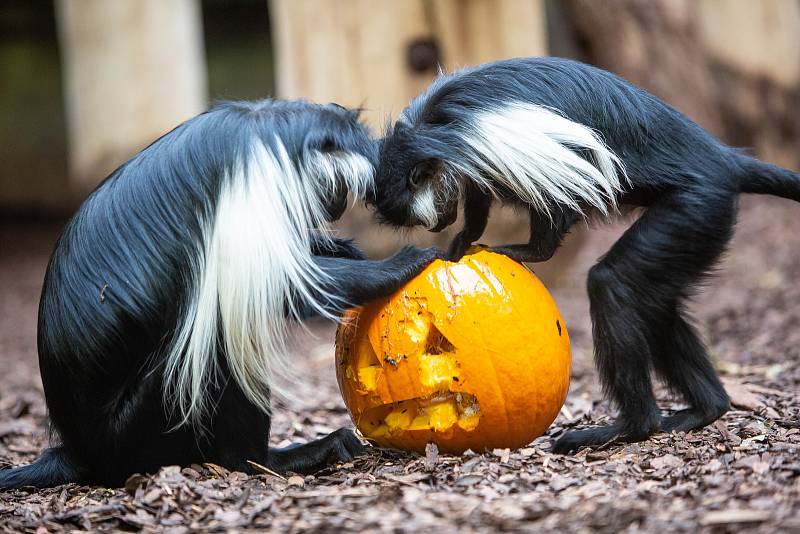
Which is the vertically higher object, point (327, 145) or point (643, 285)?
point (327, 145)

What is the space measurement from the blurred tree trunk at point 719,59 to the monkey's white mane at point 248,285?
532 cm

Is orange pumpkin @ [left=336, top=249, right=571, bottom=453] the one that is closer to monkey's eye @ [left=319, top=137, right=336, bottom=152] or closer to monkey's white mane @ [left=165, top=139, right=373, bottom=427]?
monkey's white mane @ [left=165, top=139, right=373, bottom=427]

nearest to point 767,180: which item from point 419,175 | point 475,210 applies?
point 475,210

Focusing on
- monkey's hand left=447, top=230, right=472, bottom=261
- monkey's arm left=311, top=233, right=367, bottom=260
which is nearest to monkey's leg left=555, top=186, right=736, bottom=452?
monkey's hand left=447, top=230, right=472, bottom=261

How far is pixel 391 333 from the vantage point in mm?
3131

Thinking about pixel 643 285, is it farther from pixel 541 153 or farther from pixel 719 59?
pixel 719 59

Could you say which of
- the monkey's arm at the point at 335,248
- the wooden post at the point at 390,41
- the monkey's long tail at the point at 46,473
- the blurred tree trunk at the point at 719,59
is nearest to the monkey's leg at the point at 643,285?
the monkey's arm at the point at 335,248

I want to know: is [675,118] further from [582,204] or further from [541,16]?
[541,16]

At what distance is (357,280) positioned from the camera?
10.2 feet

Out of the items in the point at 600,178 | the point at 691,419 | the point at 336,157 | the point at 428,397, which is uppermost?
the point at 336,157

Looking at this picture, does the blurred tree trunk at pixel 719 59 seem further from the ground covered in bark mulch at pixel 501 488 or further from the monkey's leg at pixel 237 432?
the monkey's leg at pixel 237 432

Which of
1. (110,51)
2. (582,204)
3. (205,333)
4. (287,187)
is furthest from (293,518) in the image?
(110,51)

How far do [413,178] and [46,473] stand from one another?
Answer: 64.0 inches

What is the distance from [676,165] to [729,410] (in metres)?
1.06
